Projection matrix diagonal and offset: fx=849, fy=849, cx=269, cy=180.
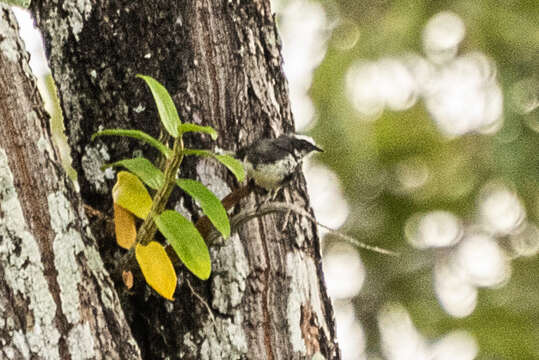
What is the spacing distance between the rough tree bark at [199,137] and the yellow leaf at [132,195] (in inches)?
2.7

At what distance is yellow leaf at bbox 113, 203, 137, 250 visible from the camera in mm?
909

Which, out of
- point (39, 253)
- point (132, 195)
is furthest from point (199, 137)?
point (39, 253)

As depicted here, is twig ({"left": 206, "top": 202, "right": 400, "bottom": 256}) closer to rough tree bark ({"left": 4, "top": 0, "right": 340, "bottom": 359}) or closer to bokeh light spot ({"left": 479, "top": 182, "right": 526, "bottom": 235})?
rough tree bark ({"left": 4, "top": 0, "right": 340, "bottom": 359})

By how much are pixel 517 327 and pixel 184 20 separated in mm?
2614

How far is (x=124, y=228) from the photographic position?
2.98 ft

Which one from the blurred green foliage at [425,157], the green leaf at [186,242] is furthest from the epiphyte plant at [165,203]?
the blurred green foliage at [425,157]

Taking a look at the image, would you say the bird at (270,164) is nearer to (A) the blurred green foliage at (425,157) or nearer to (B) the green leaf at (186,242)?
(B) the green leaf at (186,242)

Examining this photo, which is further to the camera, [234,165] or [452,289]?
[452,289]

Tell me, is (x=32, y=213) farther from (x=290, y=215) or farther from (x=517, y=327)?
(x=517, y=327)

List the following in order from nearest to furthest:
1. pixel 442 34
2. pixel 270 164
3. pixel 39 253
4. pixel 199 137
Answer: pixel 39 253 < pixel 270 164 < pixel 199 137 < pixel 442 34

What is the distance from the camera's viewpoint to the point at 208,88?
39.6 inches

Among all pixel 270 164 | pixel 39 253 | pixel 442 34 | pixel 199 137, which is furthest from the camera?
pixel 442 34

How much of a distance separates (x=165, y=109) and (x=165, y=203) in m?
0.10

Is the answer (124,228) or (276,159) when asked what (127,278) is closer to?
(124,228)
